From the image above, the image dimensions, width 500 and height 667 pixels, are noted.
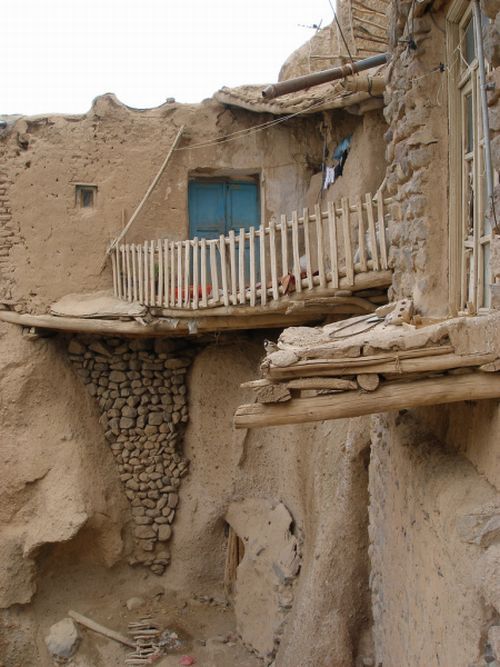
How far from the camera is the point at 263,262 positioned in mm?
6922

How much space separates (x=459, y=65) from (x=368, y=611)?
15.0 feet

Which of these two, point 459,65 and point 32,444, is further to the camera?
point 32,444

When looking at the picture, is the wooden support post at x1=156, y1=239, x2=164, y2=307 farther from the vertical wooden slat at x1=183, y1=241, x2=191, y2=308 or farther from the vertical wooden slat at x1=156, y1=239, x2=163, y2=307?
the vertical wooden slat at x1=183, y1=241, x2=191, y2=308

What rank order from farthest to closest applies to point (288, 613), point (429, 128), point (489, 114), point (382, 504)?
point (288, 613) < point (382, 504) < point (429, 128) < point (489, 114)

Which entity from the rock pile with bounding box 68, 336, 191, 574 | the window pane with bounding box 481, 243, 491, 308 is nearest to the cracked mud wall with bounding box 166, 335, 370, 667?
the rock pile with bounding box 68, 336, 191, 574

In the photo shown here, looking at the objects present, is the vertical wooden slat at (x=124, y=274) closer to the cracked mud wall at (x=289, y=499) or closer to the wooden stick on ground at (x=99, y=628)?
the cracked mud wall at (x=289, y=499)

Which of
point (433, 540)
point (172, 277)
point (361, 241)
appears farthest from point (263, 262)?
point (433, 540)

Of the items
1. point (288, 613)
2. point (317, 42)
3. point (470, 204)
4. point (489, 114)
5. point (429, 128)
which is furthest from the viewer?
point (317, 42)

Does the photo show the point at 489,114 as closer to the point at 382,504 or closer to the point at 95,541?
the point at 382,504

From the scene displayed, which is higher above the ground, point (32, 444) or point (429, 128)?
point (429, 128)

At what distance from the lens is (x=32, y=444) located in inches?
360

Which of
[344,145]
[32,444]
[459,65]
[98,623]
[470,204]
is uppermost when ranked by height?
[344,145]

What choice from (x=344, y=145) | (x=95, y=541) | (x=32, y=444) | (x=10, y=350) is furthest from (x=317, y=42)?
(x=95, y=541)

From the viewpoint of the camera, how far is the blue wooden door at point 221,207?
10047 millimetres
